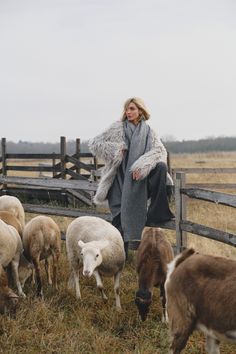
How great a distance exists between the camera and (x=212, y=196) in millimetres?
5840

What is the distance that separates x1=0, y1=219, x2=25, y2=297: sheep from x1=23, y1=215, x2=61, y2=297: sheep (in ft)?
0.47

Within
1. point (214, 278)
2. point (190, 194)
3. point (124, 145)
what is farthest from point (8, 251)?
point (214, 278)

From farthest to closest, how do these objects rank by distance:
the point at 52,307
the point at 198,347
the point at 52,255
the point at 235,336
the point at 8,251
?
the point at 52,255 < the point at 8,251 < the point at 52,307 < the point at 198,347 < the point at 235,336

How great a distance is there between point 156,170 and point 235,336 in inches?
122

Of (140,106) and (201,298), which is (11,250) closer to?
(140,106)

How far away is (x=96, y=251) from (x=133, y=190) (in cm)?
134

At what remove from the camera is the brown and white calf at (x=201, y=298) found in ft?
11.9

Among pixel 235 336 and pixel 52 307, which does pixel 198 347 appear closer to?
pixel 235 336

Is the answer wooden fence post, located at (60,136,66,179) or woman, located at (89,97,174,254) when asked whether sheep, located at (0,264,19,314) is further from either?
wooden fence post, located at (60,136,66,179)

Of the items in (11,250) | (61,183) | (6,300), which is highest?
(61,183)

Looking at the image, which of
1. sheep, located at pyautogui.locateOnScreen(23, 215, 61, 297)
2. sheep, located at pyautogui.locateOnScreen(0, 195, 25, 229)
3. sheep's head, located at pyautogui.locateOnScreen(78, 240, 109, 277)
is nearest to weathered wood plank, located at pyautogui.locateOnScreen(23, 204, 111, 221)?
sheep, located at pyautogui.locateOnScreen(0, 195, 25, 229)

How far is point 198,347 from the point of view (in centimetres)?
453

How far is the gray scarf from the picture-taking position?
643 centimetres

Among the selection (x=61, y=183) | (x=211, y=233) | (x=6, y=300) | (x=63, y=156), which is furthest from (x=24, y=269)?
(x=63, y=156)
